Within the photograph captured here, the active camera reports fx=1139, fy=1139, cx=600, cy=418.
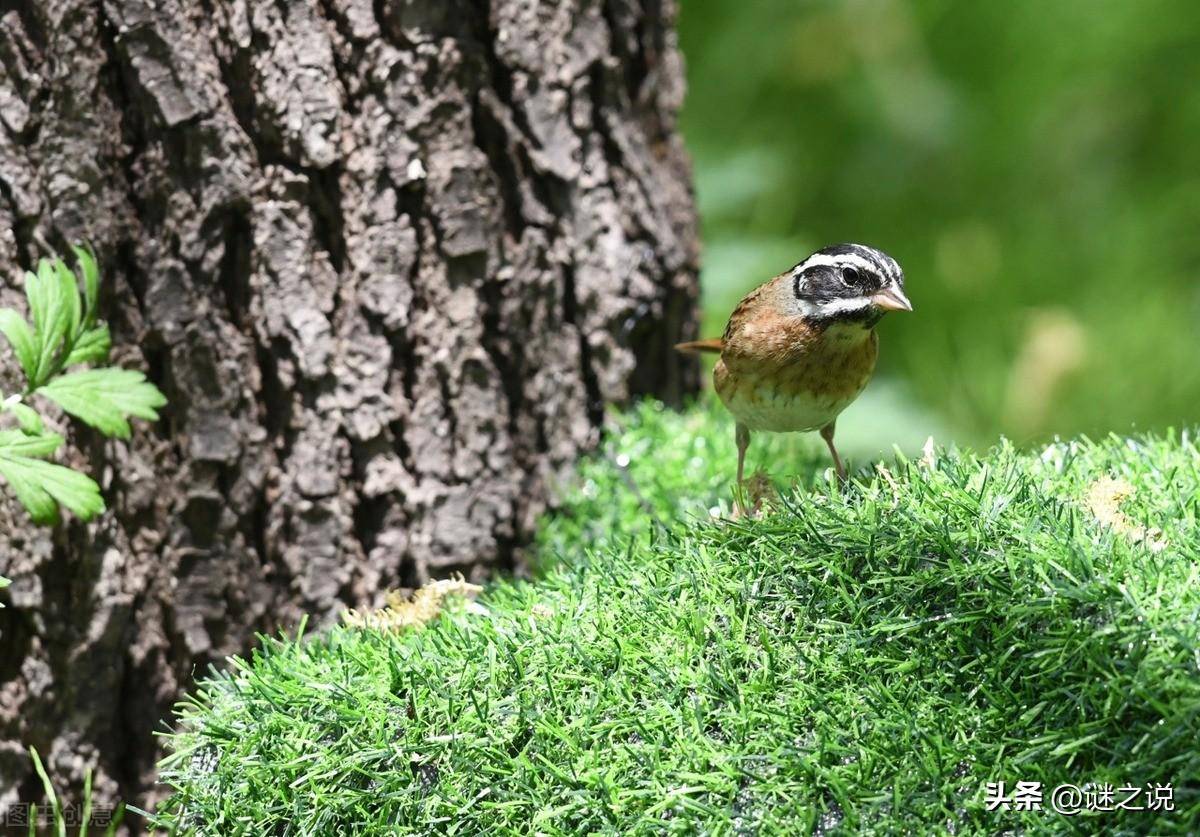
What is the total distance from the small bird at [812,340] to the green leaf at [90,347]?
63.0 inches

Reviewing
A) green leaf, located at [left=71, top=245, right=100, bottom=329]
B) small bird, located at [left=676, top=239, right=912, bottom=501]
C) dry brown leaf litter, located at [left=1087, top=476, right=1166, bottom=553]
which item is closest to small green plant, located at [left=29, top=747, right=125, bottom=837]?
green leaf, located at [left=71, top=245, right=100, bottom=329]

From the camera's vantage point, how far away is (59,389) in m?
2.62

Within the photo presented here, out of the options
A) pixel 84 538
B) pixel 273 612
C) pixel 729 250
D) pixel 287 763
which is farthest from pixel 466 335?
pixel 729 250

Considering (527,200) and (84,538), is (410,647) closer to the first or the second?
(84,538)

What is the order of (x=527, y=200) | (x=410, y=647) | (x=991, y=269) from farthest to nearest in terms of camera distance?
(x=991, y=269) → (x=527, y=200) → (x=410, y=647)

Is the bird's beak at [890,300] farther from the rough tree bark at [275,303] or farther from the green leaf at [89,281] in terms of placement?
the green leaf at [89,281]

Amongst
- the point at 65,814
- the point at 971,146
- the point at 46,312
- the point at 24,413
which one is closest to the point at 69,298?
the point at 46,312

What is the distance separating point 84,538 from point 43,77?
47.6 inches

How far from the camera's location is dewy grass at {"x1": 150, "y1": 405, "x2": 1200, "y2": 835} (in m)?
1.90

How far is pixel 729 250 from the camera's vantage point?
20.7ft

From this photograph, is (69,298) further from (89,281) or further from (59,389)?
(59,389)

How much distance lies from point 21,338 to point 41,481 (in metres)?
0.34

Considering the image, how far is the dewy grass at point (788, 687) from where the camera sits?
6.22 feet

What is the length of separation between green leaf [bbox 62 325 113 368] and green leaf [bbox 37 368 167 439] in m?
0.04
